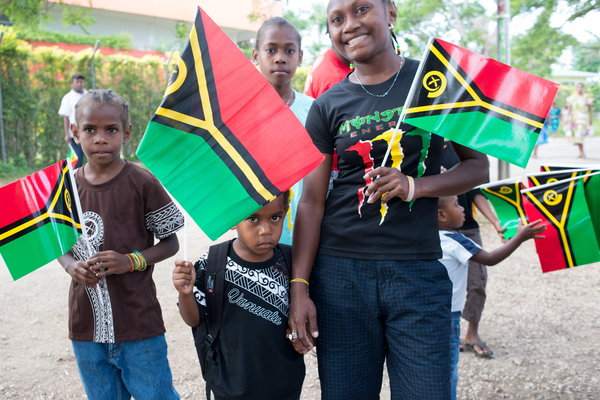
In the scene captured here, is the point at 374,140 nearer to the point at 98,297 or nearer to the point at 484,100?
the point at 484,100

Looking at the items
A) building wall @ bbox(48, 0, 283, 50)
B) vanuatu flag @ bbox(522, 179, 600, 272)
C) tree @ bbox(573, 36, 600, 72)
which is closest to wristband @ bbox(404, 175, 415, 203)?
vanuatu flag @ bbox(522, 179, 600, 272)

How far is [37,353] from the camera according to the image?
4.09m

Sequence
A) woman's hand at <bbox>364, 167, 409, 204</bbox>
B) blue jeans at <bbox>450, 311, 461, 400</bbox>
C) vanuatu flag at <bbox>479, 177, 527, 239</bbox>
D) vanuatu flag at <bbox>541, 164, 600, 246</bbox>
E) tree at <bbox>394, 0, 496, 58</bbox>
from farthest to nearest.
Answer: tree at <bbox>394, 0, 496, 58</bbox>
vanuatu flag at <bbox>479, 177, 527, 239</bbox>
vanuatu flag at <bbox>541, 164, 600, 246</bbox>
blue jeans at <bbox>450, 311, 461, 400</bbox>
woman's hand at <bbox>364, 167, 409, 204</bbox>

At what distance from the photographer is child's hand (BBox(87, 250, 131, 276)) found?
7.88ft

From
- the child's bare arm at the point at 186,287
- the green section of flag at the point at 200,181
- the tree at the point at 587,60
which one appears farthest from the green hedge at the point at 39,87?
the tree at the point at 587,60

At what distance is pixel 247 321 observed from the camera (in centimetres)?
219

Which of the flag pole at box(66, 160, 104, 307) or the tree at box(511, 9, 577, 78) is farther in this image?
the tree at box(511, 9, 577, 78)

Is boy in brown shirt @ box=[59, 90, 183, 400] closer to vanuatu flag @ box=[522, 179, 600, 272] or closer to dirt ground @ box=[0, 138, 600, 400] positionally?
dirt ground @ box=[0, 138, 600, 400]

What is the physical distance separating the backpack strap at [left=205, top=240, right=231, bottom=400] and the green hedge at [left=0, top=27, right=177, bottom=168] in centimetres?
1068

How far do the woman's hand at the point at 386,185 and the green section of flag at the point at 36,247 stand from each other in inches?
54.9

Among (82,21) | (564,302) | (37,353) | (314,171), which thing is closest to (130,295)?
(314,171)

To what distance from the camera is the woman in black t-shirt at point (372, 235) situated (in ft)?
6.52

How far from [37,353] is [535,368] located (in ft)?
11.9

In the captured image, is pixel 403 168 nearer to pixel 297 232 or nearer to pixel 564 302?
pixel 297 232
